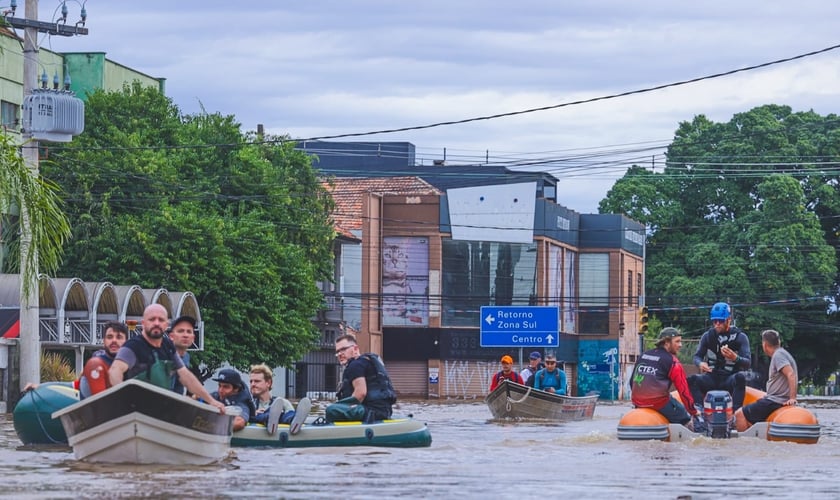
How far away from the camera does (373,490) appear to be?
13430 millimetres

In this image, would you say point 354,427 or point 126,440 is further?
point 354,427

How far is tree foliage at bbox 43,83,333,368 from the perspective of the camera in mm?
46500

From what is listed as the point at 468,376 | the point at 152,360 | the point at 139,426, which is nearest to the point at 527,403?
the point at 152,360

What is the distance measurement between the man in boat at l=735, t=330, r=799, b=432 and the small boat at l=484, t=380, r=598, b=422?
12.7 meters

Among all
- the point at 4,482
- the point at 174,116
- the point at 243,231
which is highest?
the point at 174,116

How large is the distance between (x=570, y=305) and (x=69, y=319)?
1481 inches

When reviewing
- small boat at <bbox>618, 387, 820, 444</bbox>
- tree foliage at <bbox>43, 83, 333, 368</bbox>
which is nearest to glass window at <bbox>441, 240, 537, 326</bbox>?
tree foliage at <bbox>43, 83, 333, 368</bbox>

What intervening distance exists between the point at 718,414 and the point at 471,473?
221 inches

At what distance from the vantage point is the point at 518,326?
6128cm

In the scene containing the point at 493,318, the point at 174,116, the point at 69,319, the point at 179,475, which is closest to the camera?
the point at 179,475

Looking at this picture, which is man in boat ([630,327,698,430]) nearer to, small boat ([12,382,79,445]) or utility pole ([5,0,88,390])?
small boat ([12,382,79,445])

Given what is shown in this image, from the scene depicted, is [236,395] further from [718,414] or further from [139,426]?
[718,414]

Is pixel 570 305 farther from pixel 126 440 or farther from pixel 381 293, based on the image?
Result: pixel 126 440

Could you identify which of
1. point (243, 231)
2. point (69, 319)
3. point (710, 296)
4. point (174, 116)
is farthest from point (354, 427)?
point (710, 296)
